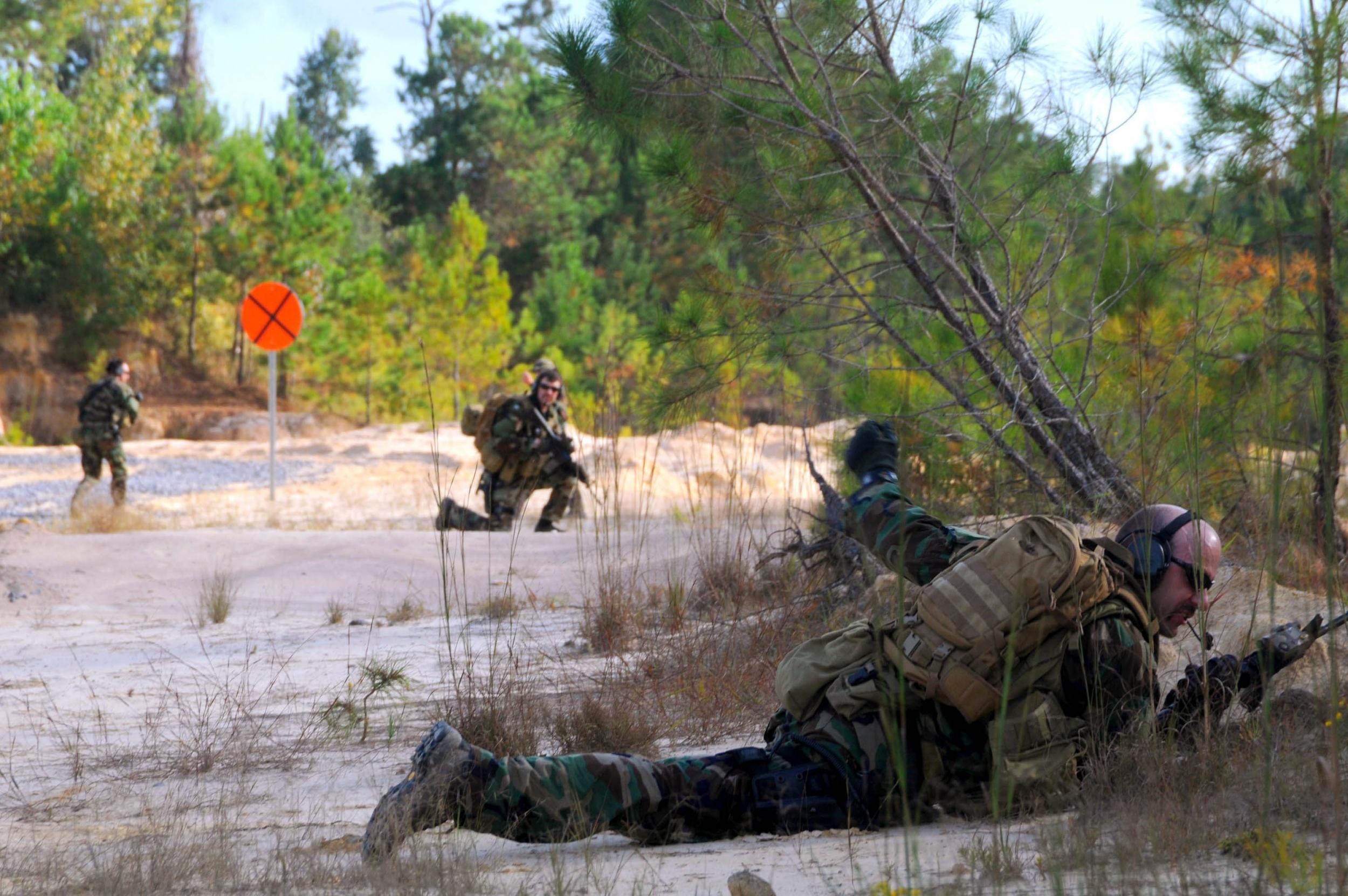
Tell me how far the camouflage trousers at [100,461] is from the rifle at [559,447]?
163 inches

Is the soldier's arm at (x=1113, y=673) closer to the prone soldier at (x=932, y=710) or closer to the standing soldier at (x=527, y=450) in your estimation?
the prone soldier at (x=932, y=710)

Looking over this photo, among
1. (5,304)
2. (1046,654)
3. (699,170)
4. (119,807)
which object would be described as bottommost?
(119,807)

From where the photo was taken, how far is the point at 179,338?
2536 centimetres

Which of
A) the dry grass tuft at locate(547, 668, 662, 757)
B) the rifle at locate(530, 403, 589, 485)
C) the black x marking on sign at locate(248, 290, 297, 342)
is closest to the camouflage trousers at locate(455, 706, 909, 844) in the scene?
the dry grass tuft at locate(547, 668, 662, 757)

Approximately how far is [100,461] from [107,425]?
1.41 ft

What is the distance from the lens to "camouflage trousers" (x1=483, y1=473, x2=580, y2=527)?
9.68 meters

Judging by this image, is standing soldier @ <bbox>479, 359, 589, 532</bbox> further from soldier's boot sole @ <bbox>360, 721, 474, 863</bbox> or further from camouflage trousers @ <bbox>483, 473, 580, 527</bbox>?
soldier's boot sole @ <bbox>360, 721, 474, 863</bbox>

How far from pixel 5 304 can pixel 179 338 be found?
10.6 ft

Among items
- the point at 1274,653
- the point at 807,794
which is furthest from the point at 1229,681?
the point at 807,794

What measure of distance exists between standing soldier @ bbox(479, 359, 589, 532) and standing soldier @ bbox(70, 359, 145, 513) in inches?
146

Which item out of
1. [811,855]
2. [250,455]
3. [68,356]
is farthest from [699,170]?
[68,356]

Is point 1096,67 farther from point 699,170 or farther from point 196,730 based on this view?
point 196,730

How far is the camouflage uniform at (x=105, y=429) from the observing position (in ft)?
36.1

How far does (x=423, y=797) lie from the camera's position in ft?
7.79
